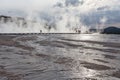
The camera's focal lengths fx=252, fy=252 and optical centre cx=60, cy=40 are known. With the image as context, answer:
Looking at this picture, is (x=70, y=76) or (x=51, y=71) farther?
(x=51, y=71)

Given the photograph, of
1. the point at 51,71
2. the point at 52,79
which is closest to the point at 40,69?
the point at 51,71

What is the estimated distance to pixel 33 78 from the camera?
2019 cm

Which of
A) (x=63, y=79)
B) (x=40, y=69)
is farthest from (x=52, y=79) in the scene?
(x=40, y=69)

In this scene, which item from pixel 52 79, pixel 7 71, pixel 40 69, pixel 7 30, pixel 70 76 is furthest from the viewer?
pixel 7 30

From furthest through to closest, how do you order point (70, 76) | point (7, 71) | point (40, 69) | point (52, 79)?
point (40, 69), point (7, 71), point (70, 76), point (52, 79)

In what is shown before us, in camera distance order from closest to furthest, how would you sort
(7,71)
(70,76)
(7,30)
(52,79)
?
(52,79) → (70,76) → (7,71) → (7,30)

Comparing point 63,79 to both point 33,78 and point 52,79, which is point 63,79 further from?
point 33,78

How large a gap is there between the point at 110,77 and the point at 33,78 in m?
6.65

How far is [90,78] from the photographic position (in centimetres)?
2098

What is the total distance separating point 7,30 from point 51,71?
16871 cm

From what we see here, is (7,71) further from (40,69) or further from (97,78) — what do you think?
(97,78)

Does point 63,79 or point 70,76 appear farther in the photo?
point 70,76

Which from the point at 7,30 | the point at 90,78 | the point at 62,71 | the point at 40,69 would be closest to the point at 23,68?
the point at 40,69

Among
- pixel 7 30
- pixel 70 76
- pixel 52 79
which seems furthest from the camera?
pixel 7 30
